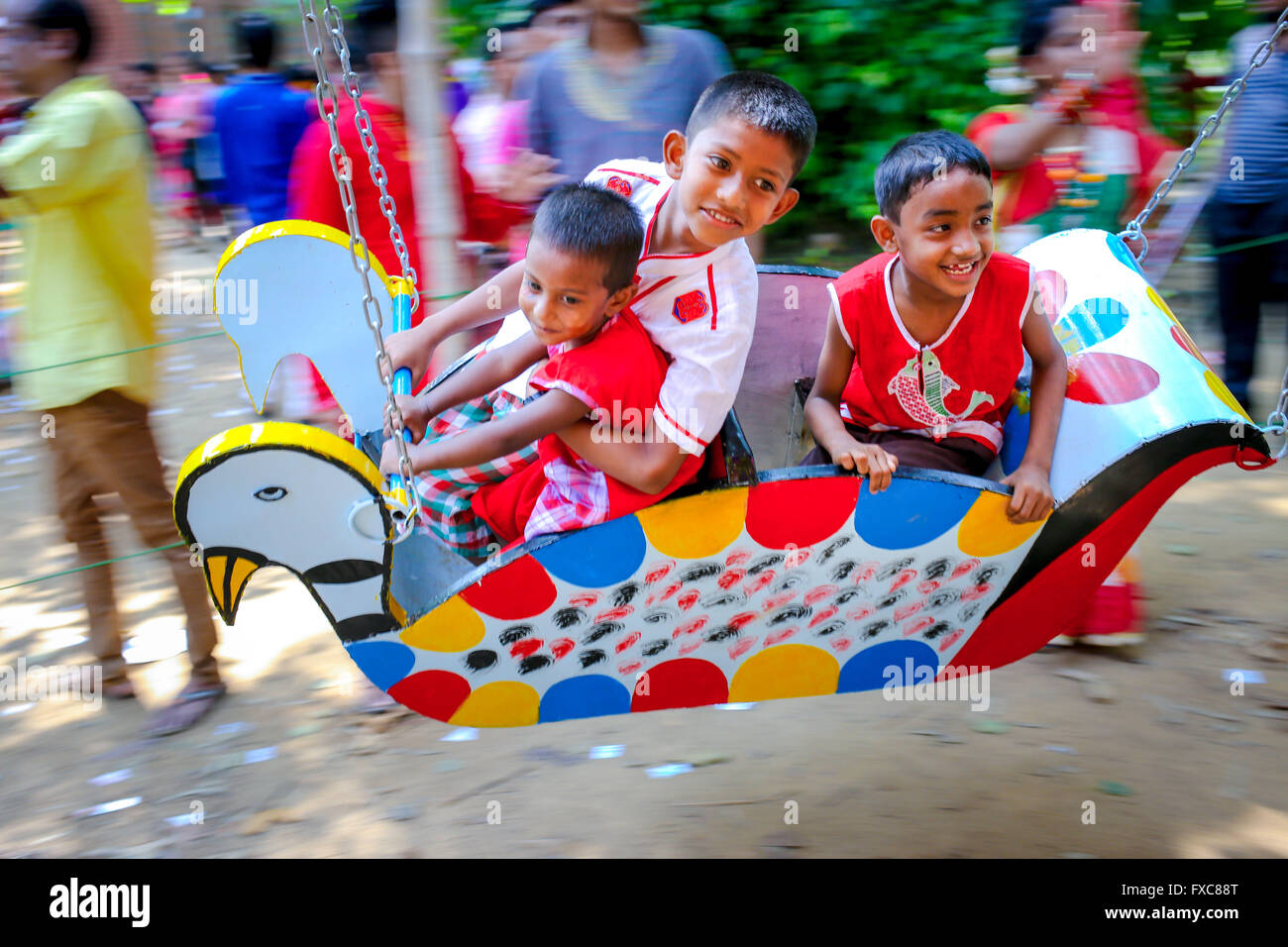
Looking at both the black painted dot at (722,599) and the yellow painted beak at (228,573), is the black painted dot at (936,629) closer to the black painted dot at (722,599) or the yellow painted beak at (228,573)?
the black painted dot at (722,599)

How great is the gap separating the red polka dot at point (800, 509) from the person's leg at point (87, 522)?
1.52 m

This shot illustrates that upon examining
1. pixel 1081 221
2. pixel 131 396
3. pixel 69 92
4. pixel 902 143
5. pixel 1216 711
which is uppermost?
pixel 69 92

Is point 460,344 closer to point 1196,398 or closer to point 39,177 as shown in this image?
point 39,177

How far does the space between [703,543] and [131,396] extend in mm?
1427

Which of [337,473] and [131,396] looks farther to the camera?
[131,396]

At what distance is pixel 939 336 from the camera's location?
6.38 ft

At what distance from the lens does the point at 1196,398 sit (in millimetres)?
1887

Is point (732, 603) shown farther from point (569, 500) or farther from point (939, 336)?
point (939, 336)

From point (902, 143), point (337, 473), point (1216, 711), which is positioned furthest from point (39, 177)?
point (1216, 711)

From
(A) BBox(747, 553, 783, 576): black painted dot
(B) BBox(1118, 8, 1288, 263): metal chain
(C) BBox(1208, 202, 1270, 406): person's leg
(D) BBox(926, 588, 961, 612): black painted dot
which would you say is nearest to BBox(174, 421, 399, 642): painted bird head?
(A) BBox(747, 553, 783, 576): black painted dot

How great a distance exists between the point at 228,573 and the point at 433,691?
381 millimetres

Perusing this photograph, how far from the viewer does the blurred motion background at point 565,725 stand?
85.1 inches

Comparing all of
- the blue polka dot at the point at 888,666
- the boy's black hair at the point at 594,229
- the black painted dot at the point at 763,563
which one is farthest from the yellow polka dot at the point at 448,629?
the blue polka dot at the point at 888,666

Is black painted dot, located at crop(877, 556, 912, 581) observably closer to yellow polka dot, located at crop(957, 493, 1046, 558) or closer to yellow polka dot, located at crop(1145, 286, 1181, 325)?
yellow polka dot, located at crop(957, 493, 1046, 558)
